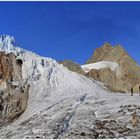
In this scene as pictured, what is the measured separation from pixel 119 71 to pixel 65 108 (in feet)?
115

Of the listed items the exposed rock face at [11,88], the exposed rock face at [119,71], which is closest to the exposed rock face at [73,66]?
the exposed rock face at [119,71]

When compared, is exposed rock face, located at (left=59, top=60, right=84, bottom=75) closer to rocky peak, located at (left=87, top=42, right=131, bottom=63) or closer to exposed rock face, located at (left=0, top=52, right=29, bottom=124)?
rocky peak, located at (left=87, top=42, right=131, bottom=63)

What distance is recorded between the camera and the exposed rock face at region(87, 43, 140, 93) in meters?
53.7

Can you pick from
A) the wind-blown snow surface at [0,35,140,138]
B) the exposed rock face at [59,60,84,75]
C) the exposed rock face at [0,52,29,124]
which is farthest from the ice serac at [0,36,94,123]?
the exposed rock face at [59,60,84,75]

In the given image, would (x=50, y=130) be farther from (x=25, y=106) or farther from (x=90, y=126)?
(x=25, y=106)

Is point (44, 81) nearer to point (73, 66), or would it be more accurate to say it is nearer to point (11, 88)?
point (11, 88)

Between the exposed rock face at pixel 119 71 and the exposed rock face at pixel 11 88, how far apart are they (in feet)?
79.3

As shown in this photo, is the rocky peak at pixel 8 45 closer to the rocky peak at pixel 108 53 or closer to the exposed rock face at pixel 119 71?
the exposed rock face at pixel 119 71

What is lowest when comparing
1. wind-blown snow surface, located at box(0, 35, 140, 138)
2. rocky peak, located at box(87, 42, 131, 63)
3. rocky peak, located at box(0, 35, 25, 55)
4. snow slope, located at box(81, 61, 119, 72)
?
wind-blown snow surface, located at box(0, 35, 140, 138)

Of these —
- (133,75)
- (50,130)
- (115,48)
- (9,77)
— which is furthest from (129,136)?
(115,48)

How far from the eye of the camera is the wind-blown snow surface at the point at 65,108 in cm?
1955

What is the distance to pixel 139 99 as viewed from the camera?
Answer: 23078 millimetres

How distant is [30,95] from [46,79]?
5.55 ft

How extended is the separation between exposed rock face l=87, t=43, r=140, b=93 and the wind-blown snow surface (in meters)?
23.2
